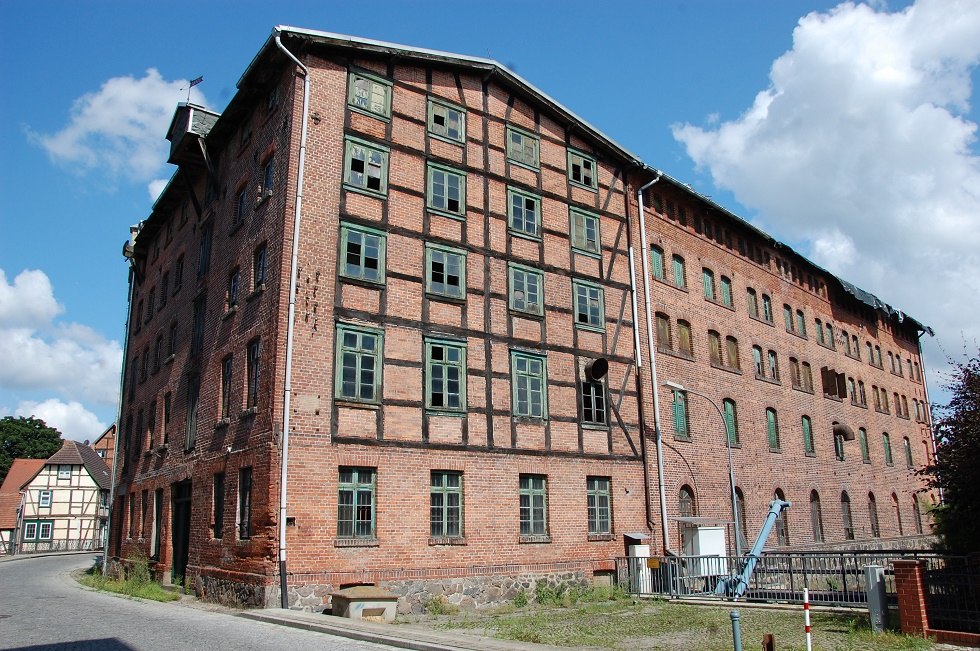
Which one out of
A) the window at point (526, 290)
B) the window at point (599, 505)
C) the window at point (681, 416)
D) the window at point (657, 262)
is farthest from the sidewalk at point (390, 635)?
the window at point (657, 262)

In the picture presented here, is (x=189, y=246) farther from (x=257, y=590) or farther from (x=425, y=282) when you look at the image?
(x=257, y=590)

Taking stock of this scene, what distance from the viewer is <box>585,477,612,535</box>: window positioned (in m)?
22.4

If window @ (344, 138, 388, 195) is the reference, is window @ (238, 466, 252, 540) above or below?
below

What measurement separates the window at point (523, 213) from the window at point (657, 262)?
5.56m

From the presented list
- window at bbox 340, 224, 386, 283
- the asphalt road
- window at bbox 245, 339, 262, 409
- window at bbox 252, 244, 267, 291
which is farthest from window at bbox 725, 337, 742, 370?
the asphalt road

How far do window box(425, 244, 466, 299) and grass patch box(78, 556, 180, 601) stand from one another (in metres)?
10.1

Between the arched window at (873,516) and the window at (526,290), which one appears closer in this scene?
the window at (526,290)

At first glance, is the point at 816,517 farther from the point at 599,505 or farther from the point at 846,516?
the point at 599,505

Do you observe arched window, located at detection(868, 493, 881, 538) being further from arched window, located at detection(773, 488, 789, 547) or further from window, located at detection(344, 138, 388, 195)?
window, located at detection(344, 138, 388, 195)

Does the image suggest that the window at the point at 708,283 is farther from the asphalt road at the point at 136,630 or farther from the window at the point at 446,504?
the asphalt road at the point at 136,630

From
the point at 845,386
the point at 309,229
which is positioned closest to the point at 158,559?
the point at 309,229

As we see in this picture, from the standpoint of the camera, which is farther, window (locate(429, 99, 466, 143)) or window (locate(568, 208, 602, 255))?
window (locate(568, 208, 602, 255))

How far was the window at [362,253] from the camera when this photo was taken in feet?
63.1

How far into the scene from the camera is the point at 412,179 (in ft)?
69.1
